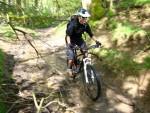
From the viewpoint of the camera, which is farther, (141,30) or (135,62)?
(141,30)

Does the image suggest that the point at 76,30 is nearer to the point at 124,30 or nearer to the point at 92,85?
the point at 92,85

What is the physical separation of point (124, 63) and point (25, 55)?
487 cm

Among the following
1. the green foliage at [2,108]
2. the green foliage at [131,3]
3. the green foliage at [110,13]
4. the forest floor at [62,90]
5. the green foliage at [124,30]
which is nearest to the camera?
the green foliage at [2,108]

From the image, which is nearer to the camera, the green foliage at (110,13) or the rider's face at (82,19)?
the rider's face at (82,19)

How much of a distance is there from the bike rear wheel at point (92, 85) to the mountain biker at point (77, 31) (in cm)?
64

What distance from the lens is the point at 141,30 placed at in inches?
490

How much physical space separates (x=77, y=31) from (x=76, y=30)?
0.22 ft

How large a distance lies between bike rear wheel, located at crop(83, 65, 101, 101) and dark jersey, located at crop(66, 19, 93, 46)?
3.39 feet

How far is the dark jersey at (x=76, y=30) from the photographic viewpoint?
30.9ft

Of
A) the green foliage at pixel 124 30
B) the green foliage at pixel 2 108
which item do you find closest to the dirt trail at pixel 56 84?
the green foliage at pixel 2 108

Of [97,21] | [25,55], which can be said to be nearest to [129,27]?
[97,21]

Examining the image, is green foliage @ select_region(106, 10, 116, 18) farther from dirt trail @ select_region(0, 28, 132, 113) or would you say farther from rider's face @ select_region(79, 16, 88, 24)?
rider's face @ select_region(79, 16, 88, 24)

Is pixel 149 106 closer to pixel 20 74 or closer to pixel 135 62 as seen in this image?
pixel 135 62

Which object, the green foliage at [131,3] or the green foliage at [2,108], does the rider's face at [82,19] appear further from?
the green foliage at [131,3]
